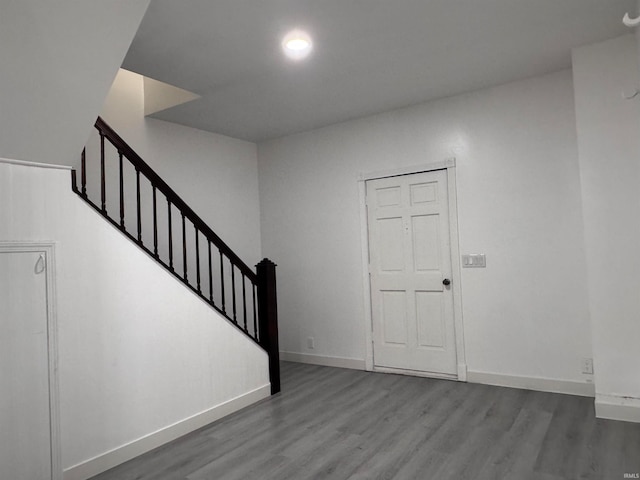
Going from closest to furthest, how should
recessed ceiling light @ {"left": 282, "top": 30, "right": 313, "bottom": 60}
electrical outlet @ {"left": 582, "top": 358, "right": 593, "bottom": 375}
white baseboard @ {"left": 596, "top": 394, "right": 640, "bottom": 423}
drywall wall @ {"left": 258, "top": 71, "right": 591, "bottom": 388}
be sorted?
recessed ceiling light @ {"left": 282, "top": 30, "right": 313, "bottom": 60}, white baseboard @ {"left": 596, "top": 394, "right": 640, "bottom": 423}, electrical outlet @ {"left": 582, "top": 358, "right": 593, "bottom": 375}, drywall wall @ {"left": 258, "top": 71, "right": 591, "bottom": 388}

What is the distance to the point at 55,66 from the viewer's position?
2.05m

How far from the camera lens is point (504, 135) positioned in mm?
3930

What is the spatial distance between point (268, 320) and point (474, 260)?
2032 mm

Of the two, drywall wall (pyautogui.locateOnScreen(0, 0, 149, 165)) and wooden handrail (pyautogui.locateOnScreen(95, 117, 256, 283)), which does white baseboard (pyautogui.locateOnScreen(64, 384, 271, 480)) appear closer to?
wooden handrail (pyautogui.locateOnScreen(95, 117, 256, 283))

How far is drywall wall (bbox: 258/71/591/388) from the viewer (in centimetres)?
367

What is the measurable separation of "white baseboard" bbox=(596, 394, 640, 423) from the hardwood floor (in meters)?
0.07

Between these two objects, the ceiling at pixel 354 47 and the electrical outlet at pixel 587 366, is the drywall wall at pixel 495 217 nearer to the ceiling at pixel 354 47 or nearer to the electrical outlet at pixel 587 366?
the electrical outlet at pixel 587 366

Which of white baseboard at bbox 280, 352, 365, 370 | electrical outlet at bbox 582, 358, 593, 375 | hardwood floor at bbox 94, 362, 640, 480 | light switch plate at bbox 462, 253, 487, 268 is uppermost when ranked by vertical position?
light switch plate at bbox 462, 253, 487, 268

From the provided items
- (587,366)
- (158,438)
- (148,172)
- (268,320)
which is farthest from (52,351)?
(587,366)

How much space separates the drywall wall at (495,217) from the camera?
3674mm

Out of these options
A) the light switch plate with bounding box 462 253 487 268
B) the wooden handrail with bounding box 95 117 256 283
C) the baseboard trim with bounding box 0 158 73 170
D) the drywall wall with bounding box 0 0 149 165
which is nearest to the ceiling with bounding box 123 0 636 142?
the drywall wall with bounding box 0 0 149 165

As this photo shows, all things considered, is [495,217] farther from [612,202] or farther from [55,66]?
[55,66]

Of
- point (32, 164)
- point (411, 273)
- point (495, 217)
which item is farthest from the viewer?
point (411, 273)

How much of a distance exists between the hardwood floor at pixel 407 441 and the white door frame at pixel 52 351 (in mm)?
319
